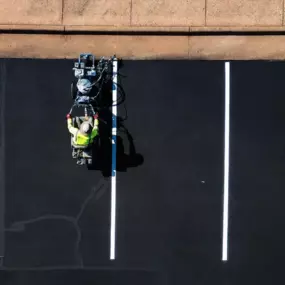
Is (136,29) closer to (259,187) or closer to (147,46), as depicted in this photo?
(147,46)

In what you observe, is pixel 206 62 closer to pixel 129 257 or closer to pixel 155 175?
pixel 155 175

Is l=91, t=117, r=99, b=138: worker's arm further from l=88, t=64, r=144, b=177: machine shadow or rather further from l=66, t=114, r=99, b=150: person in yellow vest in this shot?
l=88, t=64, r=144, b=177: machine shadow

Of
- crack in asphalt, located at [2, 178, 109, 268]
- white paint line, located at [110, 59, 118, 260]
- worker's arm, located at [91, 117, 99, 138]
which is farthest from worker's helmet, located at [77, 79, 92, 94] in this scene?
crack in asphalt, located at [2, 178, 109, 268]

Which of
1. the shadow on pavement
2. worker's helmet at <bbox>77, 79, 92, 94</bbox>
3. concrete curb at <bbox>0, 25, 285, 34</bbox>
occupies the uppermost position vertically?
concrete curb at <bbox>0, 25, 285, 34</bbox>

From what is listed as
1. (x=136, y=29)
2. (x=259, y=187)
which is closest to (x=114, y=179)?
(x=259, y=187)

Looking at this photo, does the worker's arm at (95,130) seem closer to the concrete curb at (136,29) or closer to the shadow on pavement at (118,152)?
the shadow on pavement at (118,152)

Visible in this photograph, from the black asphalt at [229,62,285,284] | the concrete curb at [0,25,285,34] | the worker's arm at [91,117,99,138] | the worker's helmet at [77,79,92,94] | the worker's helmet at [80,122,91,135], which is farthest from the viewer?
the concrete curb at [0,25,285,34]

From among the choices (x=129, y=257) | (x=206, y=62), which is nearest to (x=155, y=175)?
(x=129, y=257)
